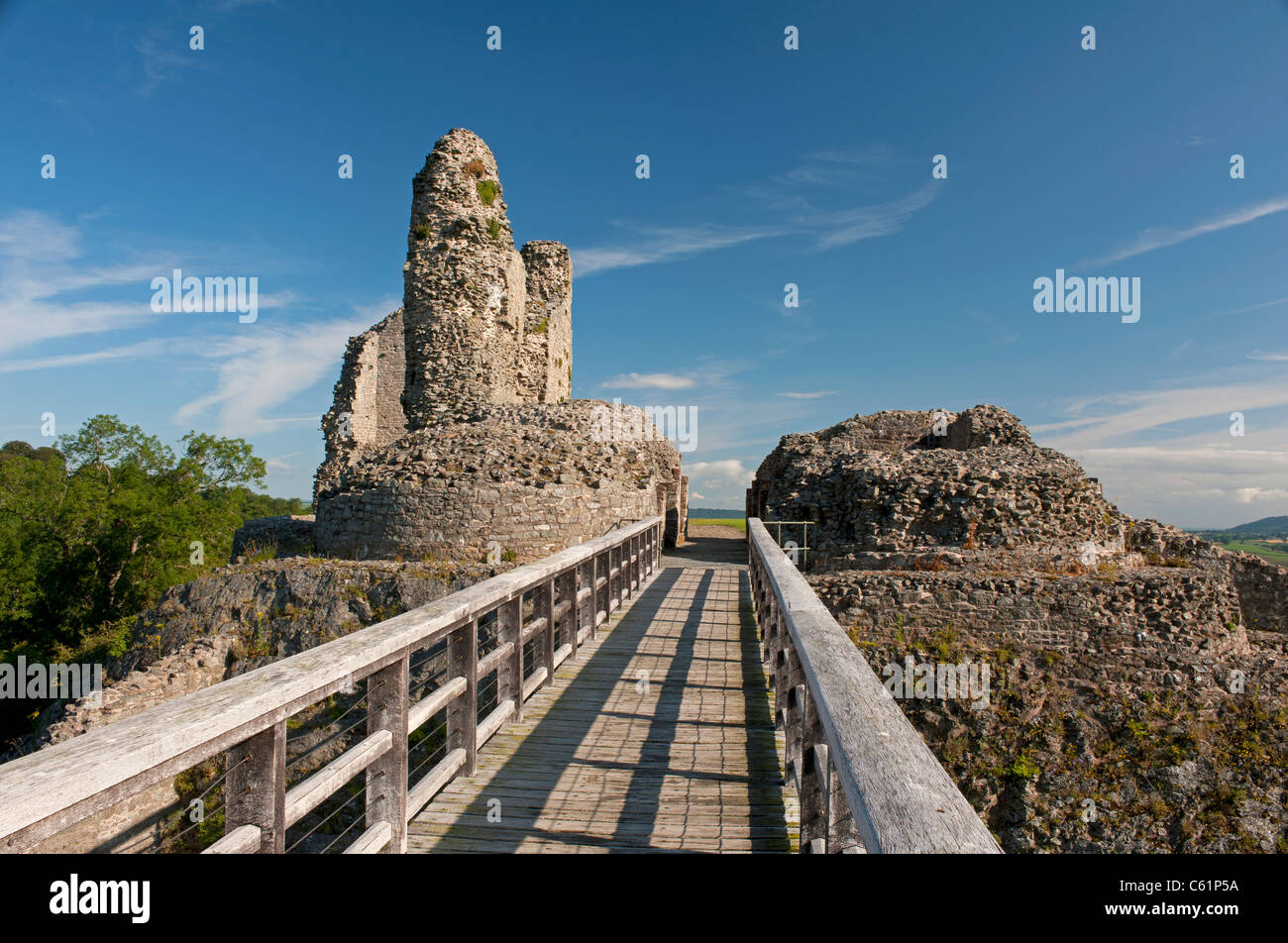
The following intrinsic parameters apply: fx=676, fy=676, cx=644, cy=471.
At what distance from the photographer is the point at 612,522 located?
40.8 ft

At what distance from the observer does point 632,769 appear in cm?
383

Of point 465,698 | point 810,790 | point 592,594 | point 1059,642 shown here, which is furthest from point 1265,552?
point 465,698

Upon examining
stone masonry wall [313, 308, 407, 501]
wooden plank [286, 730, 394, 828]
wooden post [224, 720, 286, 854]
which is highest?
stone masonry wall [313, 308, 407, 501]

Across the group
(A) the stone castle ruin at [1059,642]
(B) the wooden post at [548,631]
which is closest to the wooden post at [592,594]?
(B) the wooden post at [548,631]

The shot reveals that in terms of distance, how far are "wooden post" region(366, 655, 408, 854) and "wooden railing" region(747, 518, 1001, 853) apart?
5.30 ft

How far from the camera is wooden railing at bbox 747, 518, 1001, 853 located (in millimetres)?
1358

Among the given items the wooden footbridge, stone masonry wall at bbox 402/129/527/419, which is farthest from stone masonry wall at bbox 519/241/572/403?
the wooden footbridge

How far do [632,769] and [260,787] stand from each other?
2272 mm

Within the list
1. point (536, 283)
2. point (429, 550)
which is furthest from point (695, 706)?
point (536, 283)

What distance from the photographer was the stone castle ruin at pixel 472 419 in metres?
11.2

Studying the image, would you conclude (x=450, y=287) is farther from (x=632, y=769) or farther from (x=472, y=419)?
(x=632, y=769)

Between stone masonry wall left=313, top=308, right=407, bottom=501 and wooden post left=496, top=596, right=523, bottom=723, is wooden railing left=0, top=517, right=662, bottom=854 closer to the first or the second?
wooden post left=496, top=596, right=523, bottom=723

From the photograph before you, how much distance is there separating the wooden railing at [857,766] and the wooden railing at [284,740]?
151 cm
